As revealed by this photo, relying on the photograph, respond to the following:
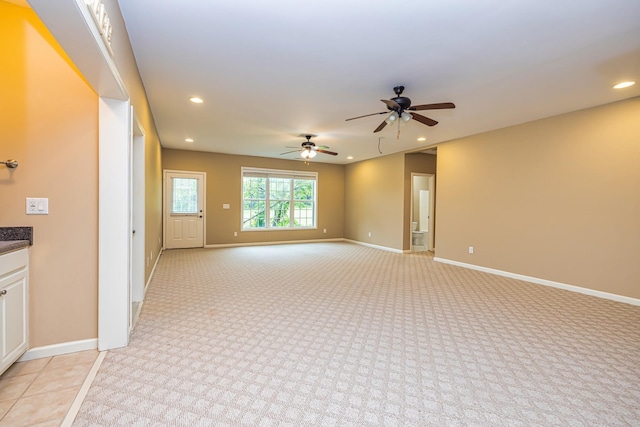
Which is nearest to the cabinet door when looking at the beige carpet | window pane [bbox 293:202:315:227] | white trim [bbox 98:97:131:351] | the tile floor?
the tile floor

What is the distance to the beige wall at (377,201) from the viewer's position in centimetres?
734

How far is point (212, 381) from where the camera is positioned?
189cm

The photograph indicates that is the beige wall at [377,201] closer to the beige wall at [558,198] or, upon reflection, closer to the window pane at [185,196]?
the beige wall at [558,198]

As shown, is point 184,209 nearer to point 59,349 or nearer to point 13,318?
point 59,349

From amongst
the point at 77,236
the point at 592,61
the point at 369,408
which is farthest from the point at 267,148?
the point at 369,408

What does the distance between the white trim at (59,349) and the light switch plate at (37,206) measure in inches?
38.8

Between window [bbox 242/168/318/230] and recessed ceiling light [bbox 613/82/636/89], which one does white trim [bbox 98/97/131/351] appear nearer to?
recessed ceiling light [bbox 613/82/636/89]

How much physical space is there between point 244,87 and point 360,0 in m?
1.90

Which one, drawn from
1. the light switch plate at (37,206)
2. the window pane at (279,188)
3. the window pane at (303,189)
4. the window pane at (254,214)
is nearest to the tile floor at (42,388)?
the light switch plate at (37,206)

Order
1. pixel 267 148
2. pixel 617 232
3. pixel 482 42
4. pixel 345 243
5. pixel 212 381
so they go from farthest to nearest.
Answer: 1. pixel 345 243
2. pixel 267 148
3. pixel 617 232
4. pixel 482 42
5. pixel 212 381

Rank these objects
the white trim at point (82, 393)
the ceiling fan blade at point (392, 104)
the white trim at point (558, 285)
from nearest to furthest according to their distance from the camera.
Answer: the white trim at point (82, 393) < the ceiling fan blade at point (392, 104) < the white trim at point (558, 285)

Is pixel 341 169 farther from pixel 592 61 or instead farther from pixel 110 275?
pixel 110 275

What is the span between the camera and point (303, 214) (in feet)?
30.1

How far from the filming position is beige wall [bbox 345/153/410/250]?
734 centimetres
